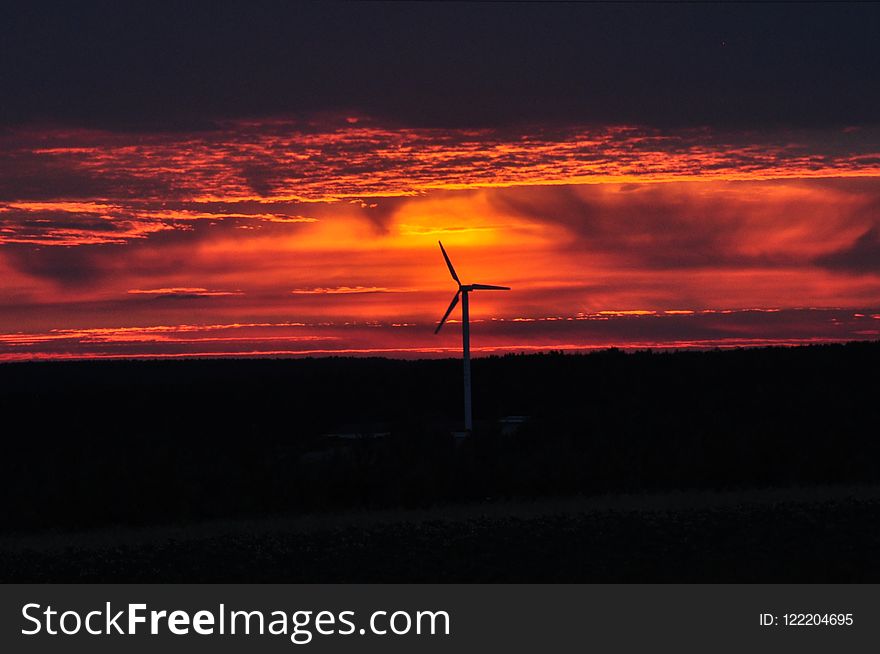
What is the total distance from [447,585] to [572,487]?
21.3m

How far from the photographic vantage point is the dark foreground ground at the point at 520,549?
21.8m

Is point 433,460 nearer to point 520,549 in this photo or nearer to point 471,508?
point 471,508

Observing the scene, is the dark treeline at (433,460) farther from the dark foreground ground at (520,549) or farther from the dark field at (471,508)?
the dark foreground ground at (520,549)

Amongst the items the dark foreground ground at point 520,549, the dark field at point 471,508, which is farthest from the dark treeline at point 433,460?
the dark foreground ground at point 520,549

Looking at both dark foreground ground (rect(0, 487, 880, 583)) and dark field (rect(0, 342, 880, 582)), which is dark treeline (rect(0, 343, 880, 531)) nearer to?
dark field (rect(0, 342, 880, 582))

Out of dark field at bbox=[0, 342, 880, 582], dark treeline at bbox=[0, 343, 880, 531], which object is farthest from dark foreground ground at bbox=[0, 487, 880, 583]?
dark treeline at bbox=[0, 343, 880, 531]

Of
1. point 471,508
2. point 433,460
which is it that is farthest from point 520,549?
point 433,460

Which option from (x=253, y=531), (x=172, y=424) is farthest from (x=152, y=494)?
(x=172, y=424)

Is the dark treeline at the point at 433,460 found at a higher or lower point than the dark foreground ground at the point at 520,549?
higher

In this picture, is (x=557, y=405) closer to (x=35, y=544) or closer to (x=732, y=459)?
(x=732, y=459)

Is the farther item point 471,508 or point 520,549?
point 471,508

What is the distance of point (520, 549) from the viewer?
24250 mm

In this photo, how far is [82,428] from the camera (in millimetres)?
116812

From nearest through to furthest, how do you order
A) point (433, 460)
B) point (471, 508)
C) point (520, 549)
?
point (520, 549) < point (471, 508) < point (433, 460)
